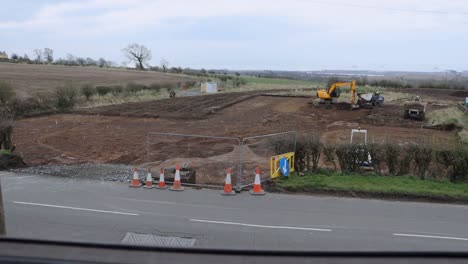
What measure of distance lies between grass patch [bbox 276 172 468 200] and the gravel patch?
17.3 ft

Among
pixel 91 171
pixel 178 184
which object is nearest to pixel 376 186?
pixel 178 184

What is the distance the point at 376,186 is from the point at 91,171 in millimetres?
9970

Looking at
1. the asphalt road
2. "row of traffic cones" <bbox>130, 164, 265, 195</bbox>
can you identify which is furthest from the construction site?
the asphalt road

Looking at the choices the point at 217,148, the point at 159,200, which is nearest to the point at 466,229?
the point at 159,200

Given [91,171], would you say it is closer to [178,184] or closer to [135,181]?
[135,181]

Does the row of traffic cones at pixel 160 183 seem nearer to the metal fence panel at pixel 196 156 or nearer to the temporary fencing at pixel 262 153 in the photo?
the metal fence panel at pixel 196 156

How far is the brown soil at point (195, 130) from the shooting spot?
66.3 feet

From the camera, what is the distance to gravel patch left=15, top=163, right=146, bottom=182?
15469mm

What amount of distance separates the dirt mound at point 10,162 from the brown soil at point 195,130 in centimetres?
131

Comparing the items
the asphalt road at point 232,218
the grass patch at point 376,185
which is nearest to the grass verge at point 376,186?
the grass patch at point 376,185

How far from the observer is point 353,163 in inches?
615

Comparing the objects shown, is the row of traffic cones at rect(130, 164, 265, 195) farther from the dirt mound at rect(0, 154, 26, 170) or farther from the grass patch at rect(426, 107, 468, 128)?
the grass patch at rect(426, 107, 468, 128)

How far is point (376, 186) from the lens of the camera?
1373cm

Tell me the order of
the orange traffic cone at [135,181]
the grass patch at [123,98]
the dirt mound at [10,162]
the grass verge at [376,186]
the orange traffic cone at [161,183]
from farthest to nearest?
the grass patch at [123,98] < the dirt mound at [10,162] < the orange traffic cone at [135,181] < the orange traffic cone at [161,183] < the grass verge at [376,186]
